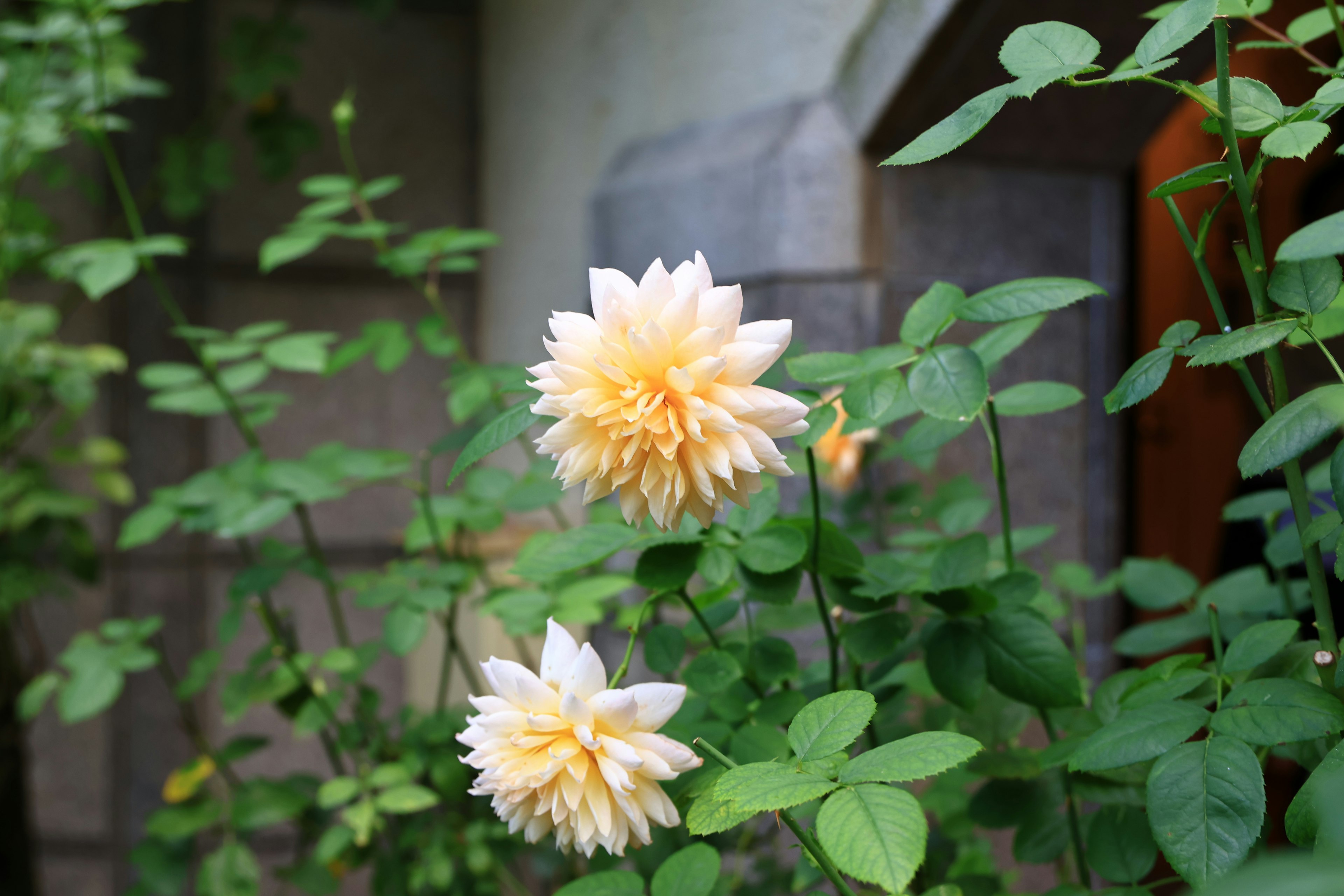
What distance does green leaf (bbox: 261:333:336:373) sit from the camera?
3.52 feet

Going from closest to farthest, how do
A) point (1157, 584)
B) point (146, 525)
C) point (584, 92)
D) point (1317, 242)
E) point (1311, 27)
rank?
point (1317, 242) < point (1311, 27) < point (1157, 584) < point (146, 525) < point (584, 92)

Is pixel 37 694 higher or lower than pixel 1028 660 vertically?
lower

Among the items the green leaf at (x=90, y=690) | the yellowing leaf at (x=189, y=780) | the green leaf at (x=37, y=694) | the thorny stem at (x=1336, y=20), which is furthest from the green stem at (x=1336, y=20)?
the green leaf at (x=37, y=694)

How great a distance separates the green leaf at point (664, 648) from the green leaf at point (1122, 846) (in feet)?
0.92

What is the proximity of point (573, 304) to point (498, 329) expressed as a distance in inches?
14.3

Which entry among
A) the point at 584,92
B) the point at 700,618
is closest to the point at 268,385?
the point at 584,92

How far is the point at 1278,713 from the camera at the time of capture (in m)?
0.47

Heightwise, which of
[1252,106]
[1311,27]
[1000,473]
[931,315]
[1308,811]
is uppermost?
[1311,27]

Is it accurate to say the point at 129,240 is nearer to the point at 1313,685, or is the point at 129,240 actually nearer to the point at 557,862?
the point at 557,862

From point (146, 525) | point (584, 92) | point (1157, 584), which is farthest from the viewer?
point (584, 92)

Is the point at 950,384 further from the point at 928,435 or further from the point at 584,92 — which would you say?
the point at 584,92

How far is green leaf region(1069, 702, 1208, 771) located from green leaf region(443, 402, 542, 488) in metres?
0.32

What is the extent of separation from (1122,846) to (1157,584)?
311 millimetres

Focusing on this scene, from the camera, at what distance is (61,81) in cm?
144
